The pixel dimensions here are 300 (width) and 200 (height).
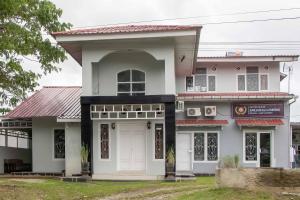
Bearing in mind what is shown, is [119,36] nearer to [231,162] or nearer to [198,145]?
[231,162]

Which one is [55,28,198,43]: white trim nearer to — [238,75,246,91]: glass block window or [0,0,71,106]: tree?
[0,0,71,106]: tree

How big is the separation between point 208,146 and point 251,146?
2.26 m

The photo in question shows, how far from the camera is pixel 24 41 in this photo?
569 inches

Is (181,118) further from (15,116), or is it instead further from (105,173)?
(15,116)

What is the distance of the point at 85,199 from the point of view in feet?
44.3

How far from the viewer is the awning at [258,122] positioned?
2428 cm

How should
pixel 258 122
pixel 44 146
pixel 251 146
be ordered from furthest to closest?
pixel 251 146 < pixel 258 122 < pixel 44 146

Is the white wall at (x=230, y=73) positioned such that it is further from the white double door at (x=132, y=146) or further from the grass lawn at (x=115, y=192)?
the grass lawn at (x=115, y=192)

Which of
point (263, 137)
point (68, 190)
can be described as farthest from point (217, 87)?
point (68, 190)

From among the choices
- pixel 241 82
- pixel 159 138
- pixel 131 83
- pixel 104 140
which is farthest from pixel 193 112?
pixel 104 140

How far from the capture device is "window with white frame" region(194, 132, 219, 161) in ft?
82.9

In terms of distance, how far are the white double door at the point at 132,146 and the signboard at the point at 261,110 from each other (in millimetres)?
6551

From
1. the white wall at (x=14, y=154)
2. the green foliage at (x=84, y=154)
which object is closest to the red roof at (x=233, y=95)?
the green foliage at (x=84, y=154)

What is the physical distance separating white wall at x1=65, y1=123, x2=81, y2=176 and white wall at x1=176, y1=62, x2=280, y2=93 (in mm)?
6958
